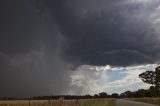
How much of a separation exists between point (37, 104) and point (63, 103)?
170 inches

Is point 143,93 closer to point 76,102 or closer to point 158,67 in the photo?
point 158,67

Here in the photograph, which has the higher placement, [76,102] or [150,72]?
[150,72]

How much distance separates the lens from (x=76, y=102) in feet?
178

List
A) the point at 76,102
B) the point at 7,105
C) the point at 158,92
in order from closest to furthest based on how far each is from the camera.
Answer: the point at 7,105
the point at 76,102
the point at 158,92

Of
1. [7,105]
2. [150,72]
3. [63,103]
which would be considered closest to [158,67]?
[150,72]

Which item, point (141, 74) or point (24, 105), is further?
point (141, 74)

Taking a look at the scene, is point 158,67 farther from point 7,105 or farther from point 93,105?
point 7,105

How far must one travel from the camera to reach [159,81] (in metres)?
107

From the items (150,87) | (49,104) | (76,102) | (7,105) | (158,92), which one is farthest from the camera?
(150,87)

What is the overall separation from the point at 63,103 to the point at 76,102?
4715 millimetres

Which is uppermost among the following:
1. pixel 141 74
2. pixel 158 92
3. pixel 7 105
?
pixel 141 74

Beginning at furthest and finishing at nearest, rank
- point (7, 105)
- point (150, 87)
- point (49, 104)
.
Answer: point (150, 87) → point (49, 104) → point (7, 105)

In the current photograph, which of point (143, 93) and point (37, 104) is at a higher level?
point (143, 93)

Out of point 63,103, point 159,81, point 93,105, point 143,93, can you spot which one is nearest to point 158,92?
point 159,81
